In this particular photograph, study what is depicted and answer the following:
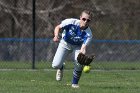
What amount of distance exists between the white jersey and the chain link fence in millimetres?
10060

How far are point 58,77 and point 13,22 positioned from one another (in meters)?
16.7

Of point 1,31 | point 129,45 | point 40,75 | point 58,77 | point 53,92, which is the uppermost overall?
point 53,92

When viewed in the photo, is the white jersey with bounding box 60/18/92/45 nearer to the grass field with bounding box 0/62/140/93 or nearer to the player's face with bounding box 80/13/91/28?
the player's face with bounding box 80/13/91/28

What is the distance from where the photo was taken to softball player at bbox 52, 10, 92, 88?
13.0 meters

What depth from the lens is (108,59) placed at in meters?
26.1

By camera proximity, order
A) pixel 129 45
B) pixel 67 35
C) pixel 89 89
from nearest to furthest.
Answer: pixel 89 89, pixel 67 35, pixel 129 45

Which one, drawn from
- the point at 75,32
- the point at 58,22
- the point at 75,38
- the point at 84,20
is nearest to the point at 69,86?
the point at 75,38

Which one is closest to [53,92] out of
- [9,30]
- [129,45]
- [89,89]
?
[89,89]

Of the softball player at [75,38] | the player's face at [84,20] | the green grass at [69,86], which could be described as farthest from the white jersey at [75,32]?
the green grass at [69,86]

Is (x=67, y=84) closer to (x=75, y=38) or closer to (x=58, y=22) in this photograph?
(x=75, y=38)

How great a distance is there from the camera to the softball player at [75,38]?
13.0 metres

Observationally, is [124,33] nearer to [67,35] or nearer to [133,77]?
[133,77]

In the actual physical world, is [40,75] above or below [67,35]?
below

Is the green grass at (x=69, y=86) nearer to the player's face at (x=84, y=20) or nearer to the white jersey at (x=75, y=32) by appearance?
the white jersey at (x=75, y=32)
